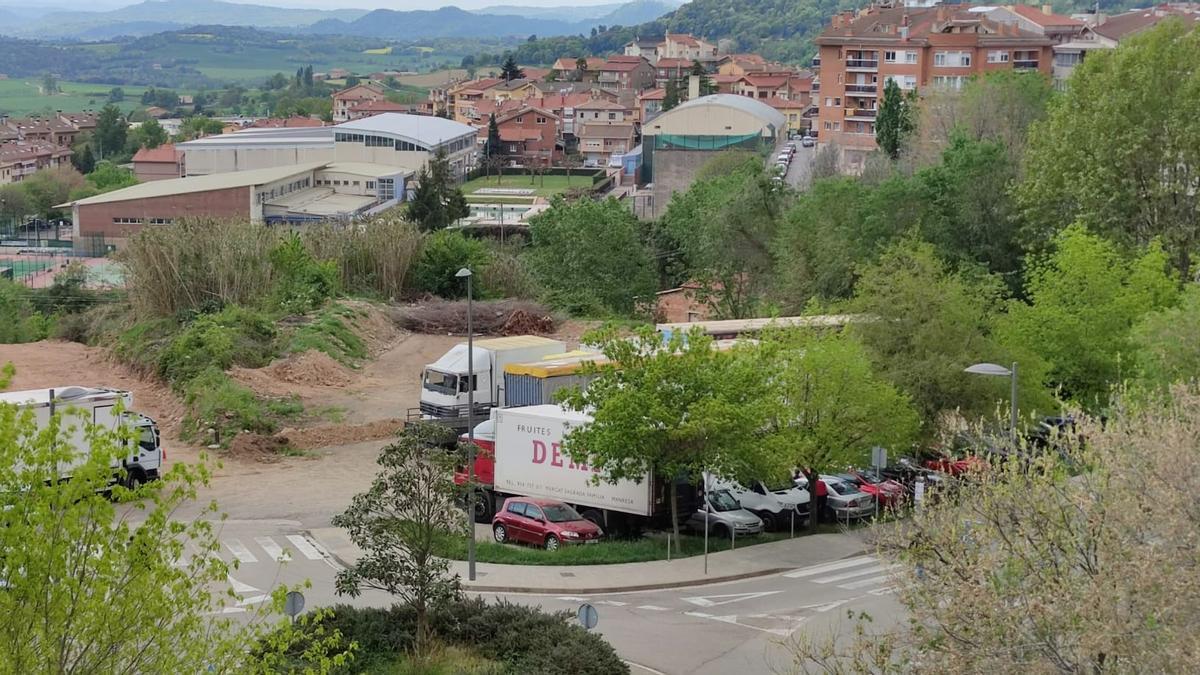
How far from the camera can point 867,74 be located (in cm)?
10900

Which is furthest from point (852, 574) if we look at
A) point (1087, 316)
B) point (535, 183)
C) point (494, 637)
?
point (535, 183)

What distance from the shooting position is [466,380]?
38656mm

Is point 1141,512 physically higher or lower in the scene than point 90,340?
higher

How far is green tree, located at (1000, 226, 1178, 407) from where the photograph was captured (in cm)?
4009

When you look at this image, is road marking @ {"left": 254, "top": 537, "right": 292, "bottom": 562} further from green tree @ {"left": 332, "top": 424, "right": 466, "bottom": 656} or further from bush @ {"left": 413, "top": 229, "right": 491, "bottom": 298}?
bush @ {"left": 413, "top": 229, "right": 491, "bottom": 298}

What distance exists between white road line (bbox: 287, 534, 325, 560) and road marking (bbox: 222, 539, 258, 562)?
100 centimetres

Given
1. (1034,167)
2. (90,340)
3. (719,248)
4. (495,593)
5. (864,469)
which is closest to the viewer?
(495,593)

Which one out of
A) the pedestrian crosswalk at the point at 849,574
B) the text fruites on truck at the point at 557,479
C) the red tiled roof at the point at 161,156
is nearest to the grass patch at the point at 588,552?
the text fruites on truck at the point at 557,479

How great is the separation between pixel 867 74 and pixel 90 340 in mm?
69331

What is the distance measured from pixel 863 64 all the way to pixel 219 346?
7422 cm

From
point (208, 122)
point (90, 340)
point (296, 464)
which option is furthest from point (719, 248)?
point (208, 122)

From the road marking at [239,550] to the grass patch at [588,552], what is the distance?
3.99 meters

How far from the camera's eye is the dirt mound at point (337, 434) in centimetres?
3884

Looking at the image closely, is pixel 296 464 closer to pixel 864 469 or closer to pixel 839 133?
pixel 864 469
